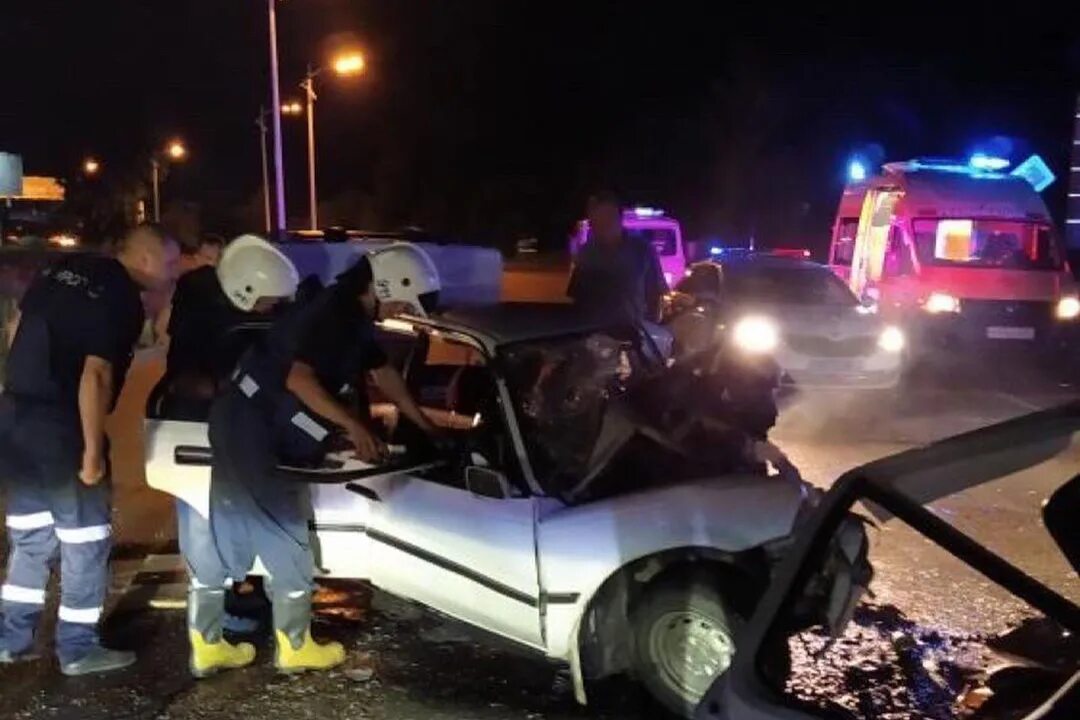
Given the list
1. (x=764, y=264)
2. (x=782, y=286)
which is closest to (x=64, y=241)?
(x=764, y=264)

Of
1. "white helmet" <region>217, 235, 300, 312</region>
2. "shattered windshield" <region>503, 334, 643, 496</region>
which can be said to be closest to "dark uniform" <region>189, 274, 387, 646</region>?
"white helmet" <region>217, 235, 300, 312</region>

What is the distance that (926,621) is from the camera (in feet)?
19.4

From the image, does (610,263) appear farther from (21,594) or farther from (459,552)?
(21,594)

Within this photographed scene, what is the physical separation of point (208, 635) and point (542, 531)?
5.14 feet

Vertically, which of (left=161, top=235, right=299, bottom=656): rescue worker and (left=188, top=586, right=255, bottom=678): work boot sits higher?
(left=161, top=235, right=299, bottom=656): rescue worker

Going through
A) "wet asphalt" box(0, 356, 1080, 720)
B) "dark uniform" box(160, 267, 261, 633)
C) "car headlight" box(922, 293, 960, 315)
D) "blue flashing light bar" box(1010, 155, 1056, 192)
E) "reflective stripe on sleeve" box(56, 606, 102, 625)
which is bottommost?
"wet asphalt" box(0, 356, 1080, 720)

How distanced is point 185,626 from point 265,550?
3.71 feet

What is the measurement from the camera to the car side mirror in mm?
4742

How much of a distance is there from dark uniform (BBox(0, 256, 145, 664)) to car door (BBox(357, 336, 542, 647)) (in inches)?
44.2

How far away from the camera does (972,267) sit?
15164 millimetres

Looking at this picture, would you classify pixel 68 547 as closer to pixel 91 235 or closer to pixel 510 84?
pixel 510 84

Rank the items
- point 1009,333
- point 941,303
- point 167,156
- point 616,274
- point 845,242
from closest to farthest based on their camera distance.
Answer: point 616,274 → point 941,303 → point 1009,333 → point 845,242 → point 167,156

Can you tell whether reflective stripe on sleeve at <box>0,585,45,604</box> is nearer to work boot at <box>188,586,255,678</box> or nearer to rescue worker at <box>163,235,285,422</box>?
work boot at <box>188,586,255,678</box>

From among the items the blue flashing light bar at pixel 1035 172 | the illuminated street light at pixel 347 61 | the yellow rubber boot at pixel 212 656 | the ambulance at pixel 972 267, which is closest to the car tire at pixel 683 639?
the yellow rubber boot at pixel 212 656
